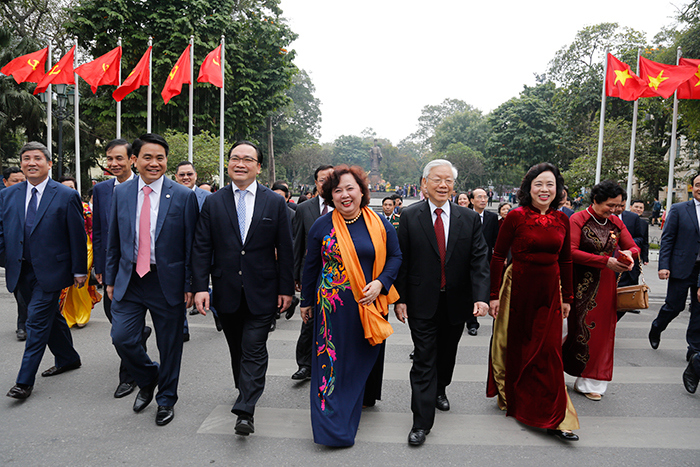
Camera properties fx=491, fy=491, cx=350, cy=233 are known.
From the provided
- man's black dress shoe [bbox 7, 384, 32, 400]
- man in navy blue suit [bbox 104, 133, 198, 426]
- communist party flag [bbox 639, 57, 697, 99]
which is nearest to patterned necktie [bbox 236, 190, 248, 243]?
man in navy blue suit [bbox 104, 133, 198, 426]

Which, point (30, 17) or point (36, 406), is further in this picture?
point (30, 17)

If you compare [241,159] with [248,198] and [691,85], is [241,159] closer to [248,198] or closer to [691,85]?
[248,198]

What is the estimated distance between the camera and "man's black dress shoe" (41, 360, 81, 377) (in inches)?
184

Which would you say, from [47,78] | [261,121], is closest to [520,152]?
[261,121]

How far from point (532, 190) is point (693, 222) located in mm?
3142

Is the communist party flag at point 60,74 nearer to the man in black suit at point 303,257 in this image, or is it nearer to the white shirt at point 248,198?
the man in black suit at point 303,257

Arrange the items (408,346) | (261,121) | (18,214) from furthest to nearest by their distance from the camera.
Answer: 1. (261,121)
2. (408,346)
3. (18,214)

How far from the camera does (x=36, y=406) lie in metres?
3.97

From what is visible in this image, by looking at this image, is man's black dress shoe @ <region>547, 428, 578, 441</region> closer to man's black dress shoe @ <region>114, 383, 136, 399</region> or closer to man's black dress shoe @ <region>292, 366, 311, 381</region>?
man's black dress shoe @ <region>292, 366, 311, 381</region>

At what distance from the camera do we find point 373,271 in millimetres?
3467

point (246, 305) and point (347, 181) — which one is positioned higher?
point (347, 181)

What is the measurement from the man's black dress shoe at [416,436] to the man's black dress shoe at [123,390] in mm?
2497

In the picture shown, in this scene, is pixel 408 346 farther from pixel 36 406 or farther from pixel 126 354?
pixel 36 406

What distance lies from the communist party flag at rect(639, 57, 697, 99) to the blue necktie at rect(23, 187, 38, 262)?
13.4 m
